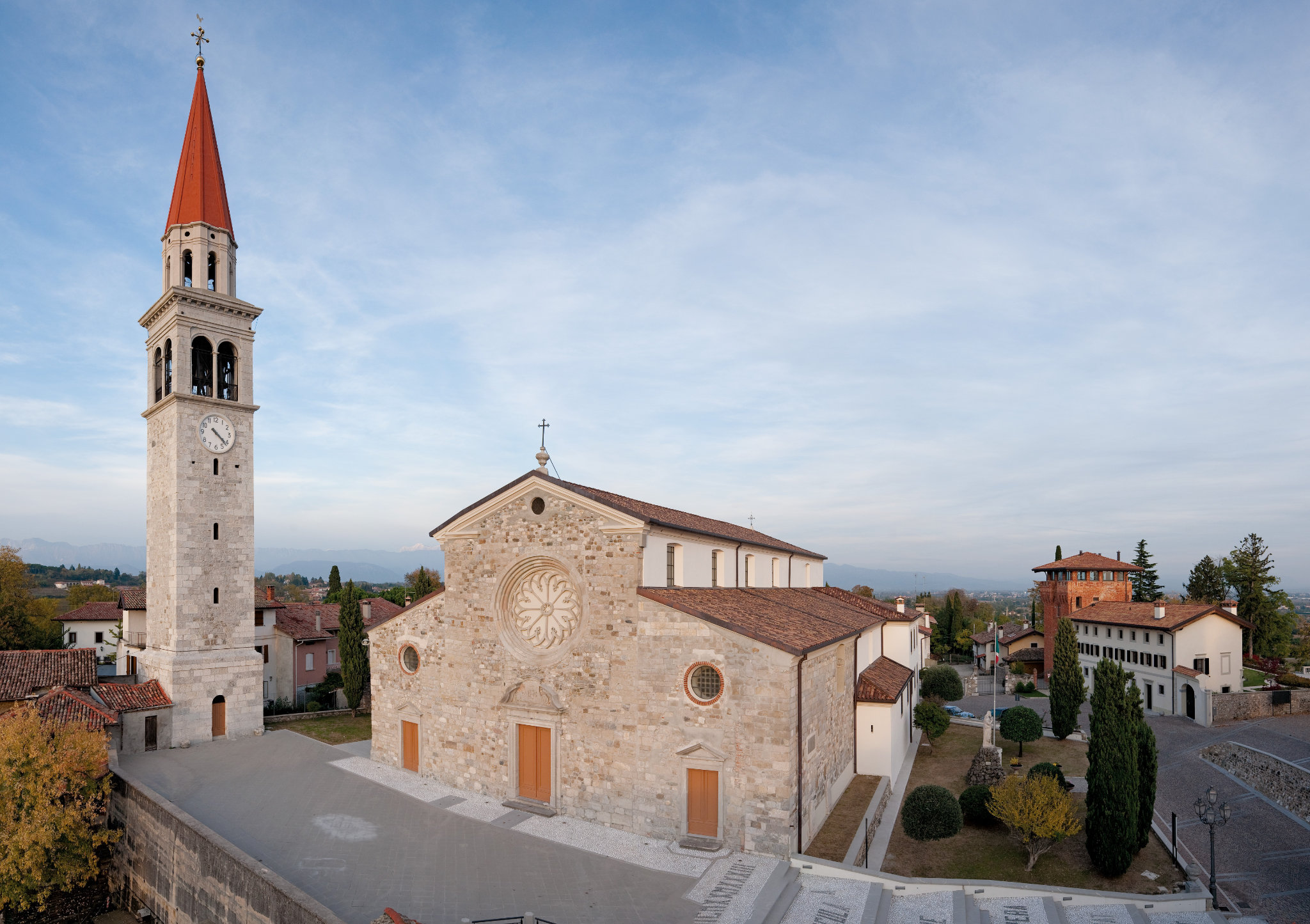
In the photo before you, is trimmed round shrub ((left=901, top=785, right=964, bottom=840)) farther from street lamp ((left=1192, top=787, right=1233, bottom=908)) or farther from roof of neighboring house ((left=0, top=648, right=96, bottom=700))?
roof of neighboring house ((left=0, top=648, right=96, bottom=700))

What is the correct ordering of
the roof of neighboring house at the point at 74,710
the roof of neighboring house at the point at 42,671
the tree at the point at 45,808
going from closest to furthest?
the tree at the point at 45,808 → the roof of neighboring house at the point at 74,710 → the roof of neighboring house at the point at 42,671

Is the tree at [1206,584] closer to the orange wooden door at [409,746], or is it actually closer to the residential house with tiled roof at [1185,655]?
the residential house with tiled roof at [1185,655]

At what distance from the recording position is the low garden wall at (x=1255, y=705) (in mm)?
37375

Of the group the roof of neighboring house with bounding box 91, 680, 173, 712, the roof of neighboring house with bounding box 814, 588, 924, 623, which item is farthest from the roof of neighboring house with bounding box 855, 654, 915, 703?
the roof of neighboring house with bounding box 91, 680, 173, 712

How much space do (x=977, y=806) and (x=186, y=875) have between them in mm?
22189

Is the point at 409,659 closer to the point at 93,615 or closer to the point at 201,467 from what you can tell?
the point at 201,467

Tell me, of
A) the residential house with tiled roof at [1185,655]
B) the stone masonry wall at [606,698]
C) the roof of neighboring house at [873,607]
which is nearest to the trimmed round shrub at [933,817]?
the stone masonry wall at [606,698]

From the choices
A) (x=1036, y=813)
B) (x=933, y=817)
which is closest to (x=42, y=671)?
(x=933, y=817)

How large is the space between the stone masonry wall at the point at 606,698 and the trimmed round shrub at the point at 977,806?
3.77 m

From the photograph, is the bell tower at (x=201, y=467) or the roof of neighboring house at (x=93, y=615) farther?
the roof of neighboring house at (x=93, y=615)

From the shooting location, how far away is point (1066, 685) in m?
33.8

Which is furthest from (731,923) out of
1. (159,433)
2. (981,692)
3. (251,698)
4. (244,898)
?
(981,692)

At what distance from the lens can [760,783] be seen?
1670 centimetres

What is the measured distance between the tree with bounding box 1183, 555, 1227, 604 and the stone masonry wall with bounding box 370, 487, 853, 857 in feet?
162
